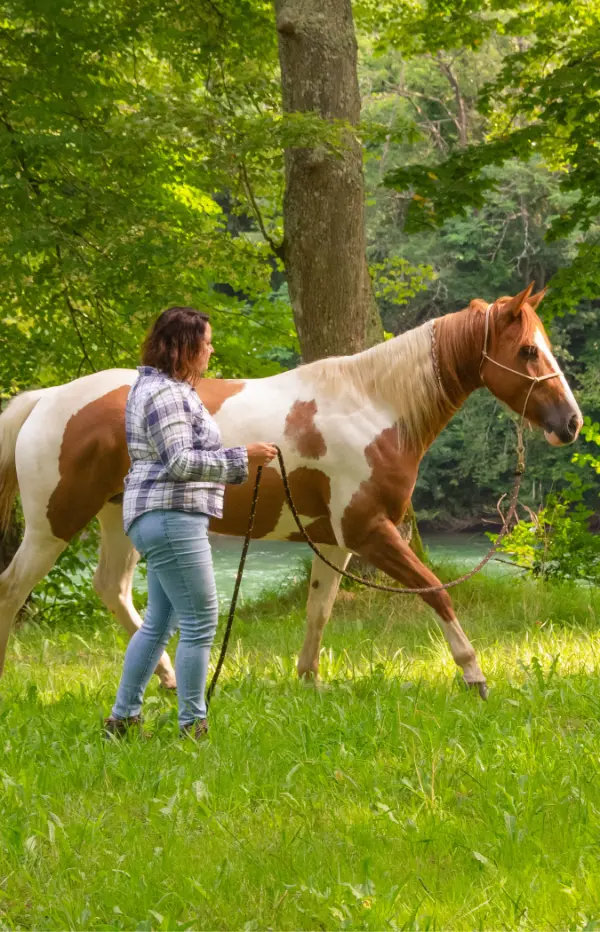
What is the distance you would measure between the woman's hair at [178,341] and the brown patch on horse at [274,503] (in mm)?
1334

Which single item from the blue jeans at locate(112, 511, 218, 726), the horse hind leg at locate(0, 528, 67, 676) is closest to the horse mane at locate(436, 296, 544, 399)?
the blue jeans at locate(112, 511, 218, 726)

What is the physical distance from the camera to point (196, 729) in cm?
445

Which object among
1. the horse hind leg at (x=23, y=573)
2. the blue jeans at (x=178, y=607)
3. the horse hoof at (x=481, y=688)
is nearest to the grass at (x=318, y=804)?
the horse hoof at (x=481, y=688)

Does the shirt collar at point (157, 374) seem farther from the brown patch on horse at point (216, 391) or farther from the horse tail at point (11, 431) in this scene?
the horse tail at point (11, 431)

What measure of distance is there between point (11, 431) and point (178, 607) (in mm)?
2029

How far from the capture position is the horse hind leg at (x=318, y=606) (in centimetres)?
572

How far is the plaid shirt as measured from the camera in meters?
4.19

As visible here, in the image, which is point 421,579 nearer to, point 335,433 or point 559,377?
point 335,433

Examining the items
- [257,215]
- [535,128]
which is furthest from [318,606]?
[535,128]

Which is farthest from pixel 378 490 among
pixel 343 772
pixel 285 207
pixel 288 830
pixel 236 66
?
pixel 236 66

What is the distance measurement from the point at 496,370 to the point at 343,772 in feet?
7.65

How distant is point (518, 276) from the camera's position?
105 feet

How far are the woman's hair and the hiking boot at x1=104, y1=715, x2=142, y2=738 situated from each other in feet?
5.01

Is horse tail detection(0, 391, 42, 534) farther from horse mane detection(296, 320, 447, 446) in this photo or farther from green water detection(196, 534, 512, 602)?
green water detection(196, 534, 512, 602)
